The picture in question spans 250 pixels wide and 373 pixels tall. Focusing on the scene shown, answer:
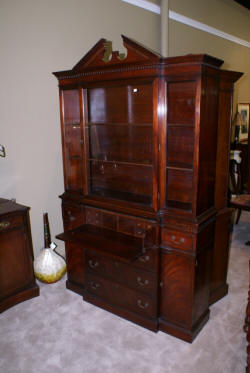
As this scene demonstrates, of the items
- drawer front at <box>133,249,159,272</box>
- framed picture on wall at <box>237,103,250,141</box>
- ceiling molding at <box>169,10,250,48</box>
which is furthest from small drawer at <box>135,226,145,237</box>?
framed picture on wall at <box>237,103,250,141</box>

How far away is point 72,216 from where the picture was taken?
9.36ft

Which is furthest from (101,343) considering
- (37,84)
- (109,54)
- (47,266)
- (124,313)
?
(37,84)

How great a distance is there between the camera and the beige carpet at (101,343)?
81.5 inches

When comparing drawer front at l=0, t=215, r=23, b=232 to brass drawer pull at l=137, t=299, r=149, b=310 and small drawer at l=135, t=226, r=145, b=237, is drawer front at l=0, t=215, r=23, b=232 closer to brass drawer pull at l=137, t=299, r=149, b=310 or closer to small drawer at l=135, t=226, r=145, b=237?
small drawer at l=135, t=226, r=145, b=237

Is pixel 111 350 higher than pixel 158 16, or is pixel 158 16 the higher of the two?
pixel 158 16

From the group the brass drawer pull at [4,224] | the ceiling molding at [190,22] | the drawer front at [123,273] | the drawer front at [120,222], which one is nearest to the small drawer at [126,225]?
the drawer front at [120,222]

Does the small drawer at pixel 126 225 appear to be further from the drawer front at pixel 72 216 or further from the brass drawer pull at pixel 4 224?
the brass drawer pull at pixel 4 224

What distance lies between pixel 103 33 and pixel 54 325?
300cm

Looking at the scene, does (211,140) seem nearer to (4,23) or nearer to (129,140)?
(129,140)

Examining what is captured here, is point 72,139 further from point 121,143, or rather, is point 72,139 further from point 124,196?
point 124,196

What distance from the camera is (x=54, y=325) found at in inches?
97.5

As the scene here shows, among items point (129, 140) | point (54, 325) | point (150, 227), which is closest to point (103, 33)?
point (129, 140)

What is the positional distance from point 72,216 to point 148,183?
31.0 inches

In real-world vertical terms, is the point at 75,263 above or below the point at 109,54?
below
